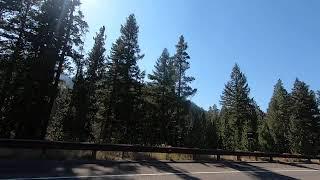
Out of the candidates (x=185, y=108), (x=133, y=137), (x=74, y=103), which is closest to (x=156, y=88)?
(x=185, y=108)

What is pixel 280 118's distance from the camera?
70.9m

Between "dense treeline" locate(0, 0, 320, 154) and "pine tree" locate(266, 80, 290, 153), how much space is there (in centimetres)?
19

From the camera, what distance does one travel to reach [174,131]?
5284 centimetres

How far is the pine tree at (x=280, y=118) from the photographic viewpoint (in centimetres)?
6597

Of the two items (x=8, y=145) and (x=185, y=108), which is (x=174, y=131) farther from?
(x=8, y=145)

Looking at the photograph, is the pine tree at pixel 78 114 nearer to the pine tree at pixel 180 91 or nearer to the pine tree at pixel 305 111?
the pine tree at pixel 180 91

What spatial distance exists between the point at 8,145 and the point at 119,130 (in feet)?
91.7

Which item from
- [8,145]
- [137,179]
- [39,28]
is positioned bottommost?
[137,179]

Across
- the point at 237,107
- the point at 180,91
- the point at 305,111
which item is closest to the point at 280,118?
the point at 305,111

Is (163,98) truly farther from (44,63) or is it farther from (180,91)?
(44,63)

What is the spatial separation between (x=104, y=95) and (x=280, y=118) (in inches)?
1602

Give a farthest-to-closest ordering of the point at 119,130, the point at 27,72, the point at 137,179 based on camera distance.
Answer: the point at 119,130
the point at 27,72
the point at 137,179

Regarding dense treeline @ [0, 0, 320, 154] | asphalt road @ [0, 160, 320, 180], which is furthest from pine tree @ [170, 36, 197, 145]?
asphalt road @ [0, 160, 320, 180]

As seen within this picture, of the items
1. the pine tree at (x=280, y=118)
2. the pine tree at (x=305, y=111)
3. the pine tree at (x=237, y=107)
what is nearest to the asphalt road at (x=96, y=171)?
the pine tree at (x=237, y=107)
